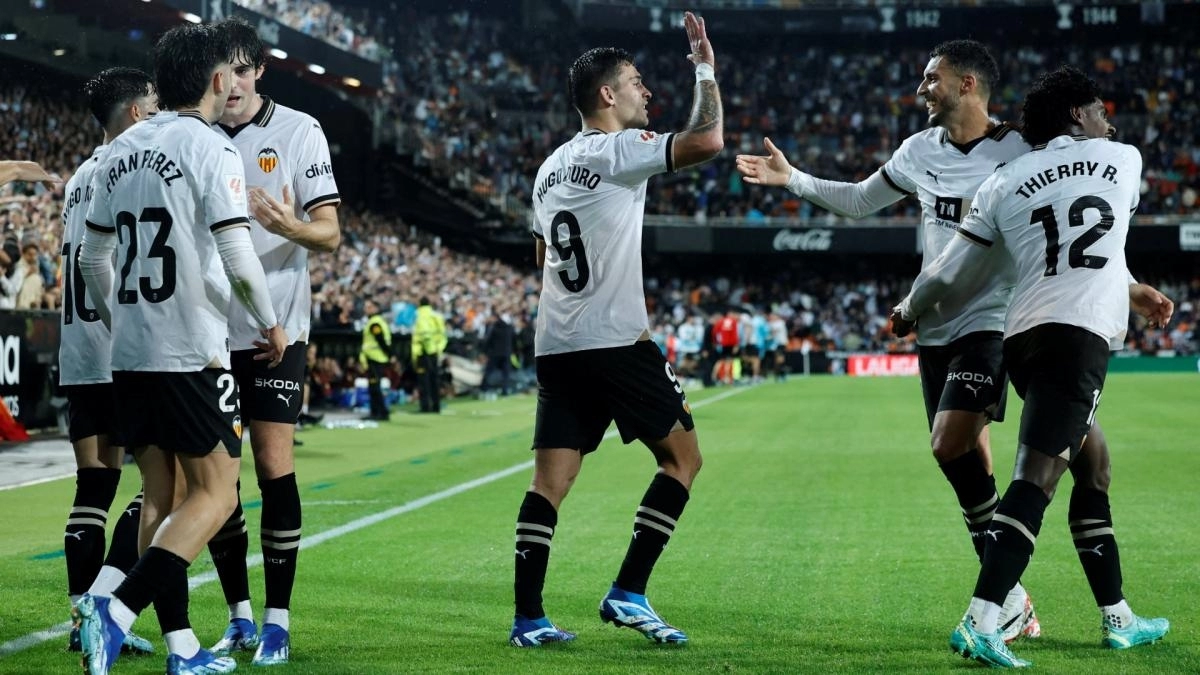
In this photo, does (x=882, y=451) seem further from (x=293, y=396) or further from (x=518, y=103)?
(x=518, y=103)

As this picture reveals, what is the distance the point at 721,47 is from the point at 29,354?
40772mm

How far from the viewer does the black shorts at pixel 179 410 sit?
4523mm

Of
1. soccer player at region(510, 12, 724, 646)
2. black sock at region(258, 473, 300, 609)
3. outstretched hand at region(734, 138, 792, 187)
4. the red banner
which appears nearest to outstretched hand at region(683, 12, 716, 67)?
soccer player at region(510, 12, 724, 646)

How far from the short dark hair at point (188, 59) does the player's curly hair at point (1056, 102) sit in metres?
2.92

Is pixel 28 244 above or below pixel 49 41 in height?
below

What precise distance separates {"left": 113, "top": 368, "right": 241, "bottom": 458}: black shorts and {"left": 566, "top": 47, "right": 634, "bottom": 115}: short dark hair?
1.83 metres

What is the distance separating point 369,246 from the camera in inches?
1437

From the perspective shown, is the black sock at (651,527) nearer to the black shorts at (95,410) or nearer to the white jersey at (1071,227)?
the white jersey at (1071,227)

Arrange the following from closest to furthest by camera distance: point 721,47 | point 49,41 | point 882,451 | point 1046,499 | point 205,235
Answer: point 205,235, point 1046,499, point 882,451, point 49,41, point 721,47

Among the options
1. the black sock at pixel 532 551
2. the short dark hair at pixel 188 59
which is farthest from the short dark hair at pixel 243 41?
the black sock at pixel 532 551

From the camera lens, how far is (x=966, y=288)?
5.34 meters

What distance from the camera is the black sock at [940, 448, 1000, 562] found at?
5.75 meters

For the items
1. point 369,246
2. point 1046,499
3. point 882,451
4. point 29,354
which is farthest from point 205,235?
point 369,246

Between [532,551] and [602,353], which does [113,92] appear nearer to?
[602,353]
